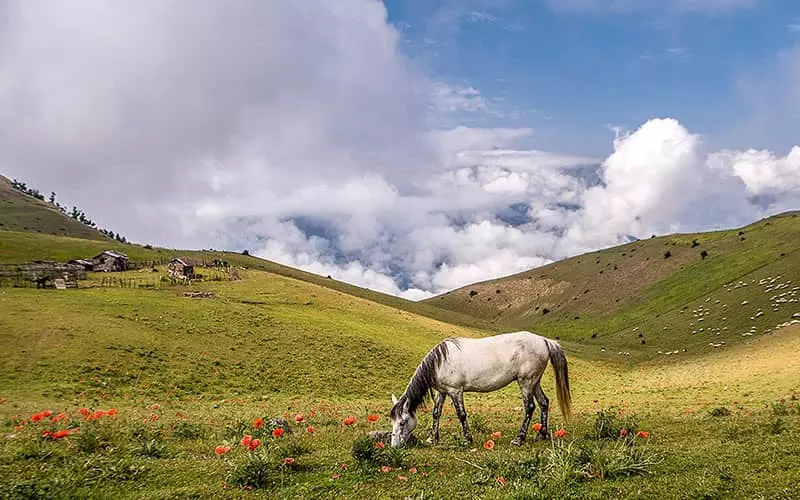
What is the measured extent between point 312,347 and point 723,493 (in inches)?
1396

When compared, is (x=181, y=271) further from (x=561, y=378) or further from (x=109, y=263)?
(x=561, y=378)

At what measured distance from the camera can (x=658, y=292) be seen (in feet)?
318

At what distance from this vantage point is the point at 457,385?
1418 centimetres

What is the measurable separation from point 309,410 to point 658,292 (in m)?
93.1

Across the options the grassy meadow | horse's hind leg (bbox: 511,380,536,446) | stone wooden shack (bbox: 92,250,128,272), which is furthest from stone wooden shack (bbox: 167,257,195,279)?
horse's hind leg (bbox: 511,380,536,446)

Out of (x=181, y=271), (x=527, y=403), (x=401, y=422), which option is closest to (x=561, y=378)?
(x=527, y=403)

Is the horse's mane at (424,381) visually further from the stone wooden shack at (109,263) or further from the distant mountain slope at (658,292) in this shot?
the stone wooden shack at (109,263)

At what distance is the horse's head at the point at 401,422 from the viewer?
1290cm

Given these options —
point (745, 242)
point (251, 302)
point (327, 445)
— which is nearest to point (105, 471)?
point (327, 445)

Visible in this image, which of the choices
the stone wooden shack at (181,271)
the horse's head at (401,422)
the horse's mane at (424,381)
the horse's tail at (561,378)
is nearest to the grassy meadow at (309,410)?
the horse's head at (401,422)

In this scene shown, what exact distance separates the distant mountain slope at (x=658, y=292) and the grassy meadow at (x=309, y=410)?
10344 mm

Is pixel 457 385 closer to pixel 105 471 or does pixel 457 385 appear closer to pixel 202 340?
pixel 105 471

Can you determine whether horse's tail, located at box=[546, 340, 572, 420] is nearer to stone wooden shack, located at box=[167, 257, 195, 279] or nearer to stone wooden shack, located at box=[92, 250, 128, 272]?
stone wooden shack, located at box=[167, 257, 195, 279]

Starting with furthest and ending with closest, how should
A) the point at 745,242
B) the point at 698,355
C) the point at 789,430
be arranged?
the point at 745,242 → the point at 698,355 → the point at 789,430
